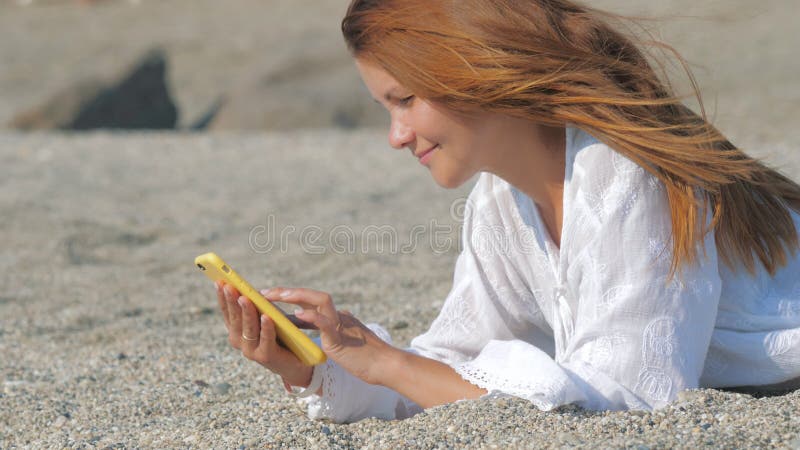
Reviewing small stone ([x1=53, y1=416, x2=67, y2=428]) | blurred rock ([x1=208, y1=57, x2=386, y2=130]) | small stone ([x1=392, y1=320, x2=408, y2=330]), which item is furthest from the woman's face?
blurred rock ([x1=208, y1=57, x2=386, y2=130])

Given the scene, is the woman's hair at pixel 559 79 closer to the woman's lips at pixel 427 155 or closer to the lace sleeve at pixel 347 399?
the woman's lips at pixel 427 155

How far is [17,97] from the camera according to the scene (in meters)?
12.2

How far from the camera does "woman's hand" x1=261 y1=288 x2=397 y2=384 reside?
2.37 meters

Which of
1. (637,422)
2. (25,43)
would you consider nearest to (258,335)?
(637,422)

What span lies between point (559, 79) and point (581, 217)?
Answer: 11.9 inches

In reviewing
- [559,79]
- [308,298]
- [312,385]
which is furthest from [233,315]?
[559,79]

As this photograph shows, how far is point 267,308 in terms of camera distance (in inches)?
92.7

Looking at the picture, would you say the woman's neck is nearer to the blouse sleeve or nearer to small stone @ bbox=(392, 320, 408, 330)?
the blouse sleeve

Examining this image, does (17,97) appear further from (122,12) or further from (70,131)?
(122,12)

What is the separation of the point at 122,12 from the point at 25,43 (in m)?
2.52

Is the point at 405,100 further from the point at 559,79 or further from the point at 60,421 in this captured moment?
the point at 60,421

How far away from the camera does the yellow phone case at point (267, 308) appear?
2350mm

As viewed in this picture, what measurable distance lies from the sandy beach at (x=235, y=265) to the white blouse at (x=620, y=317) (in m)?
0.07

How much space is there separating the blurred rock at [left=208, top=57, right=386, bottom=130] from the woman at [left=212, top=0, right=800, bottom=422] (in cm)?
779
